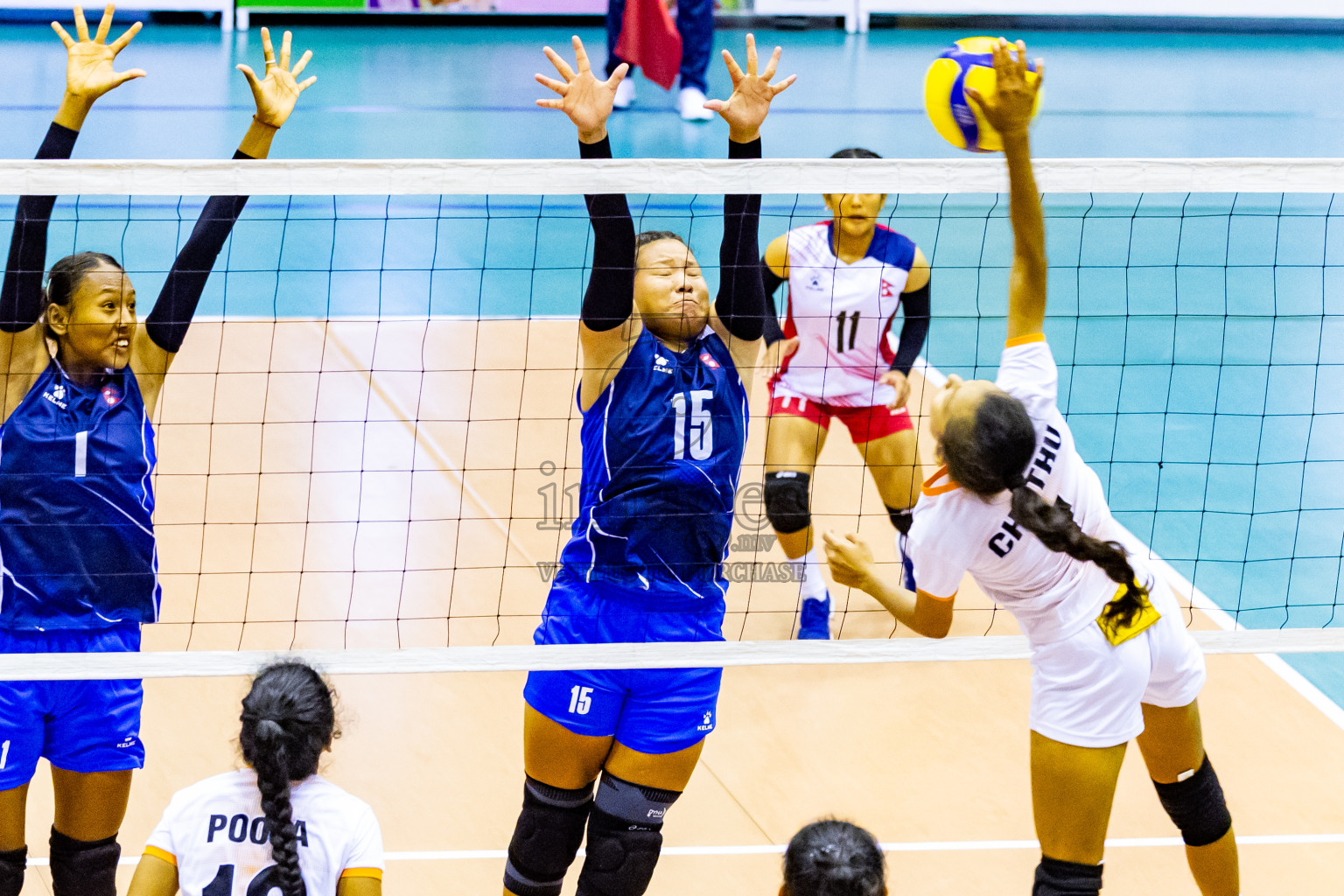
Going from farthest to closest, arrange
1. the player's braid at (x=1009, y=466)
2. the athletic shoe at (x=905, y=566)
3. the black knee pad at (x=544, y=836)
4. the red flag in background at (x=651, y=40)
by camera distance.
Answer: the red flag in background at (x=651, y=40), the athletic shoe at (x=905, y=566), the black knee pad at (x=544, y=836), the player's braid at (x=1009, y=466)

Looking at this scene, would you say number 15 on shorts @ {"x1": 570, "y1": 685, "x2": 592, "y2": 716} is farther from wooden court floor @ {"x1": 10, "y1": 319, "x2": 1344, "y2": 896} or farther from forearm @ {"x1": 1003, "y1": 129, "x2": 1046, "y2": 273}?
forearm @ {"x1": 1003, "y1": 129, "x2": 1046, "y2": 273}

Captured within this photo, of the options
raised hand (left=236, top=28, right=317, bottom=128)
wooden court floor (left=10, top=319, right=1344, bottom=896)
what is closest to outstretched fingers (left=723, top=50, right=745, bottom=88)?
raised hand (left=236, top=28, right=317, bottom=128)

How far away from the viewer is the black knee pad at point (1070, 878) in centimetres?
304

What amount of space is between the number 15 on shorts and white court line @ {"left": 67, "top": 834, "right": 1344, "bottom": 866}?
0.89 meters

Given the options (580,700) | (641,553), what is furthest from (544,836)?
(641,553)

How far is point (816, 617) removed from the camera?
508 cm

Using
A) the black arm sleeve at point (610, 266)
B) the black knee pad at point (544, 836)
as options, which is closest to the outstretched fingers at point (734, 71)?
the black arm sleeve at point (610, 266)

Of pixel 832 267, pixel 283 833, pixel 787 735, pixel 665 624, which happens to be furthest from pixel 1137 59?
pixel 283 833

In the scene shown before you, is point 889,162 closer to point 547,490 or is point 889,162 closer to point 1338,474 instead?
point 547,490

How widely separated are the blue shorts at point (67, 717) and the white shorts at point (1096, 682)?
80.3 inches

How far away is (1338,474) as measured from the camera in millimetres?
6512

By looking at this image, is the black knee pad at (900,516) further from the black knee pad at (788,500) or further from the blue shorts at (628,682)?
the blue shorts at (628,682)

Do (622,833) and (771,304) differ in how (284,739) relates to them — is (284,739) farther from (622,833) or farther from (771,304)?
(771,304)

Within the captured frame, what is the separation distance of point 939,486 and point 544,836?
4.10 ft
